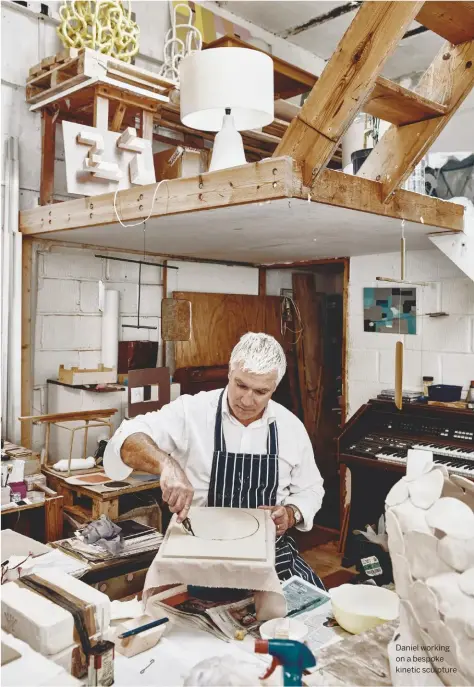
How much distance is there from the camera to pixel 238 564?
178cm

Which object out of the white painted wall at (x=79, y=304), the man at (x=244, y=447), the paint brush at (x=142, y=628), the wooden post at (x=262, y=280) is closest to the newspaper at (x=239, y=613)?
the paint brush at (x=142, y=628)

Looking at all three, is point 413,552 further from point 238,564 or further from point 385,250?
point 385,250

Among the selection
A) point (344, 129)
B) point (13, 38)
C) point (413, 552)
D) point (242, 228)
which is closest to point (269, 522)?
point (413, 552)

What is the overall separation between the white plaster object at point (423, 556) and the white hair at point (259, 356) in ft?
4.44

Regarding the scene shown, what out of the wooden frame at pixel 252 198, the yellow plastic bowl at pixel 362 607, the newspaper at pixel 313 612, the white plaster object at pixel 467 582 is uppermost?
the wooden frame at pixel 252 198

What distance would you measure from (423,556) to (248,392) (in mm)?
1442

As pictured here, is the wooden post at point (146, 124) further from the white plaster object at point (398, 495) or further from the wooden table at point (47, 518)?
the white plaster object at point (398, 495)

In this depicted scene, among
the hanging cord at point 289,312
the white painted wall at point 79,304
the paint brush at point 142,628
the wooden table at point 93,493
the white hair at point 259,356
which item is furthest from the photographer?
the hanging cord at point 289,312

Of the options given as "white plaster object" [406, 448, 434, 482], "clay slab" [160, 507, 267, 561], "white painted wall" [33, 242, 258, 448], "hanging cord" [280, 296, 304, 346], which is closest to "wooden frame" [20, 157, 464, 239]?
"white painted wall" [33, 242, 258, 448]

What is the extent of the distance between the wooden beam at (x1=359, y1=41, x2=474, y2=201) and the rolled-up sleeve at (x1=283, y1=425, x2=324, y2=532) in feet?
4.12

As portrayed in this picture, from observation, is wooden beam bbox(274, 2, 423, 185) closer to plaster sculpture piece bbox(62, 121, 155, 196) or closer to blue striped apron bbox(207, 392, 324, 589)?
blue striped apron bbox(207, 392, 324, 589)

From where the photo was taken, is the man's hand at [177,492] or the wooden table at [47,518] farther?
the wooden table at [47,518]

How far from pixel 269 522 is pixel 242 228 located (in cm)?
189

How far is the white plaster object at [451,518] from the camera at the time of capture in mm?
1174
